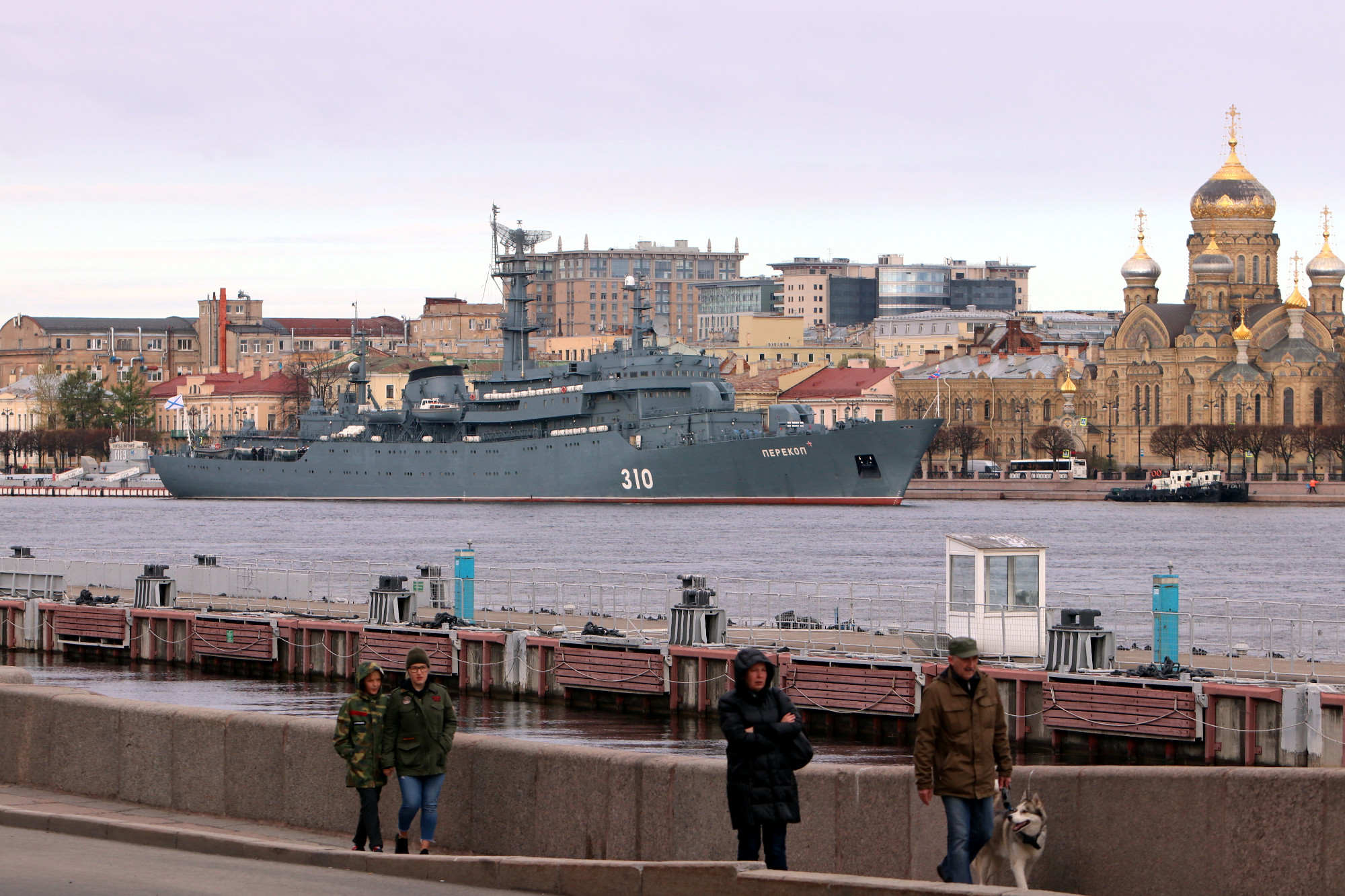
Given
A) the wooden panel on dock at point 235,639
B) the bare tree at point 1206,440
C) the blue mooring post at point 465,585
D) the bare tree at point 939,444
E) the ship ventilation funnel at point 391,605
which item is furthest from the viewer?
the bare tree at point 939,444

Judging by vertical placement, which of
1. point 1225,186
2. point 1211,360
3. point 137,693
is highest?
point 1225,186

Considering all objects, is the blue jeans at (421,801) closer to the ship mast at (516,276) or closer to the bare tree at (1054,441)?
the ship mast at (516,276)

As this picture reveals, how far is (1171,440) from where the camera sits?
12625cm

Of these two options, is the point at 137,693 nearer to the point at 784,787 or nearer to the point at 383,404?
the point at 784,787

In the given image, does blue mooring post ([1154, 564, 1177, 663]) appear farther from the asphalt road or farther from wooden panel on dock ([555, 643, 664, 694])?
the asphalt road

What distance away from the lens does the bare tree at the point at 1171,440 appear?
125625 mm

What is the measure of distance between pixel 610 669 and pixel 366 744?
1324cm

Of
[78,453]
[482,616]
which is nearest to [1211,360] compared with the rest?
Result: [78,453]

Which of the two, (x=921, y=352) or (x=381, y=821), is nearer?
(x=381, y=821)

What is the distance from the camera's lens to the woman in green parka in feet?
37.3

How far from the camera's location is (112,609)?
30859mm

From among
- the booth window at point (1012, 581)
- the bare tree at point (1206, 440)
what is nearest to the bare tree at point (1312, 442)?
the bare tree at point (1206, 440)

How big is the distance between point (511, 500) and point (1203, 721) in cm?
7591

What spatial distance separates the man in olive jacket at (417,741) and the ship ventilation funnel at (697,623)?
1320 centimetres
